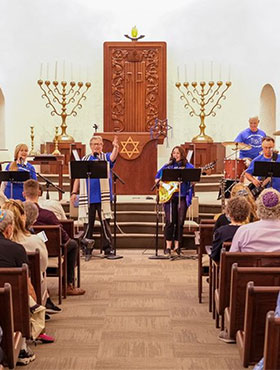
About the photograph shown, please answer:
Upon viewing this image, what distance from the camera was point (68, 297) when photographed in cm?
697

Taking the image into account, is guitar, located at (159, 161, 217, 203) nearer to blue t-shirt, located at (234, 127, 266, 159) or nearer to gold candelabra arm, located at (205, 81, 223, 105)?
blue t-shirt, located at (234, 127, 266, 159)

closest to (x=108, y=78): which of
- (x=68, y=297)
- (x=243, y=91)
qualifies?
(x=243, y=91)

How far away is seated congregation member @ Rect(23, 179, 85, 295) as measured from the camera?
6516 mm

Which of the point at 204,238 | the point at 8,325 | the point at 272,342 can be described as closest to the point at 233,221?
the point at 204,238

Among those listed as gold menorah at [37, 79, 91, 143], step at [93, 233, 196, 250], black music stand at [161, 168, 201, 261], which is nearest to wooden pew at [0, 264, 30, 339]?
black music stand at [161, 168, 201, 261]

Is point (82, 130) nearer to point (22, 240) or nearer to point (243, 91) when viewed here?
point (243, 91)

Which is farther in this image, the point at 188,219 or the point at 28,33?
the point at 28,33

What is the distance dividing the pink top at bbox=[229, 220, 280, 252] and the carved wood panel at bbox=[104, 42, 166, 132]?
9.85 metres

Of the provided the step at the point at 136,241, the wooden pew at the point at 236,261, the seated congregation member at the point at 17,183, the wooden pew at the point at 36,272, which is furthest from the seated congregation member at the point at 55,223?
the step at the point at 136,241

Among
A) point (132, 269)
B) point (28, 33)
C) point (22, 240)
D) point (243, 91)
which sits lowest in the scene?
point (132, 269)

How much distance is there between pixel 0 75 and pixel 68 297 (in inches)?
345

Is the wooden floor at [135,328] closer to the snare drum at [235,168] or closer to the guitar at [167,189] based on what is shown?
the guitar at [167,189]

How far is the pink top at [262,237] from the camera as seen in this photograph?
4945mm

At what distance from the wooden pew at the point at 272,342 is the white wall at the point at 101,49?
1203 centimetres
